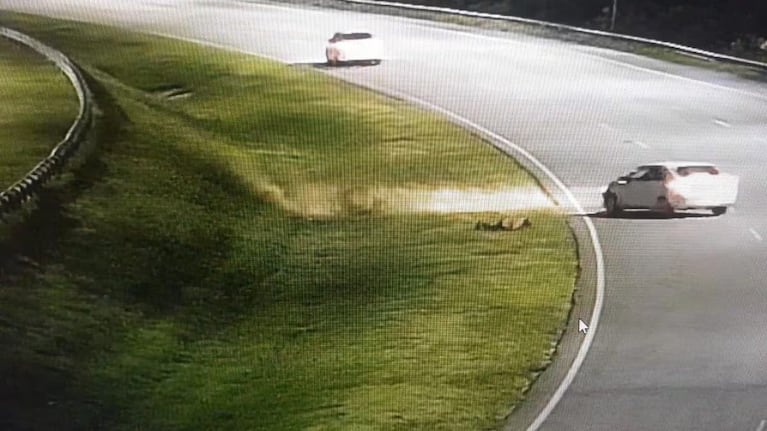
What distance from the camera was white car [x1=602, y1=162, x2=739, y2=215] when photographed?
336 centimetres

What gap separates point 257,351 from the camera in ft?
10.2

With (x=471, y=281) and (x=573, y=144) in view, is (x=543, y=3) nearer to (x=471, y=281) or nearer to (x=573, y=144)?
(x=573, y=144)

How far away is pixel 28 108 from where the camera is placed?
3.16m

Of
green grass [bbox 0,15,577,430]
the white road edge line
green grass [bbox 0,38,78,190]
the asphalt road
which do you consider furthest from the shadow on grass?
the asphalt road

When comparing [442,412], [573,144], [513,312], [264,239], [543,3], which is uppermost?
[543,3]

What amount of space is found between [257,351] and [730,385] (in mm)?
1478

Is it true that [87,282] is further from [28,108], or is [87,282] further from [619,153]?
[619,153]

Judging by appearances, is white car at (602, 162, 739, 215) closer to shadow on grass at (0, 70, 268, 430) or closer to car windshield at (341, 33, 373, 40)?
car windshield at (341, 33, 373, 40)

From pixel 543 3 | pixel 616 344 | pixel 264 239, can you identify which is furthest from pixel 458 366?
pixel 543 3

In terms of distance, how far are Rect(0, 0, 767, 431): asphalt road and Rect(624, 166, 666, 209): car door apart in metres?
0.06

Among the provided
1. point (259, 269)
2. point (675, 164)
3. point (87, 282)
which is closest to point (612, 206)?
point (675, 164)

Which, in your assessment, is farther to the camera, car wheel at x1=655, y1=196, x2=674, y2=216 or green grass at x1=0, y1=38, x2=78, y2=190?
car wheel at x1=655, y1=196, x2=674, y2=216

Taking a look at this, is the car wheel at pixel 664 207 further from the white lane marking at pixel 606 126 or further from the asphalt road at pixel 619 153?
the white lane marking at pixel 606 126

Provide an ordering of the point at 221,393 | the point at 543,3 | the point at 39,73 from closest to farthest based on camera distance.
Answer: the point at 221,393 < the point at 39,73 < the point at 543,3
